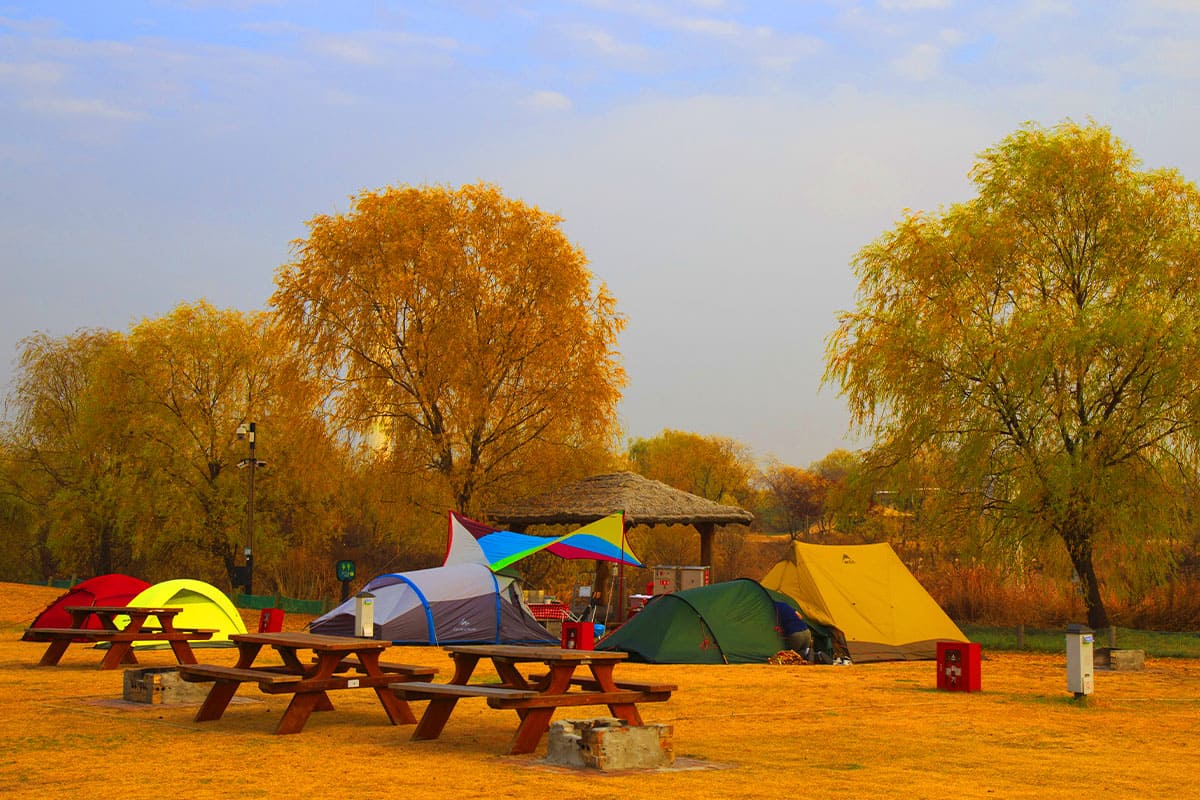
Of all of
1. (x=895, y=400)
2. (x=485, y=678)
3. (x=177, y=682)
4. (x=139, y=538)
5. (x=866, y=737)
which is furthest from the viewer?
(x=139, y=538)

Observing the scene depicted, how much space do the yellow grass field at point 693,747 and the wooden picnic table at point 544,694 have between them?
281 mm

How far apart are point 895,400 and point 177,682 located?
18.2 meters

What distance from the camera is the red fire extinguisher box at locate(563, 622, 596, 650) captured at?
18.9 meters

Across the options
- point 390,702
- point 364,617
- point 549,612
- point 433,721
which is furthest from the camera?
point 549,612

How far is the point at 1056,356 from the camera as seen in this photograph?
80.5 feet

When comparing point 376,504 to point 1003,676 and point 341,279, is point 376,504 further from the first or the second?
point 1003,676

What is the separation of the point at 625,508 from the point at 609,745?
63.5 ft

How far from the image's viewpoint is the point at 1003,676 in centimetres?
1833

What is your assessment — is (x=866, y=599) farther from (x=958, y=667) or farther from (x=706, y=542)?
(x=706, y=542)

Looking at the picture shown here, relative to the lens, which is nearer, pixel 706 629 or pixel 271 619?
pixel 271 619

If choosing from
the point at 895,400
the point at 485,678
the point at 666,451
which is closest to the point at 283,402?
the point at 895,400

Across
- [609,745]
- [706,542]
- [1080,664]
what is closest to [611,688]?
[609,745]

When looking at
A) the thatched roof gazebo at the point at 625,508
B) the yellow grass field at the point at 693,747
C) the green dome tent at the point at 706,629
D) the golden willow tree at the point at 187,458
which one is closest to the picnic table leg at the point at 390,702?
the yellow grass field at the point at 693,747

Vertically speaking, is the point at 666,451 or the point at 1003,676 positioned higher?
the point at 666,451
